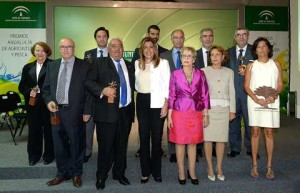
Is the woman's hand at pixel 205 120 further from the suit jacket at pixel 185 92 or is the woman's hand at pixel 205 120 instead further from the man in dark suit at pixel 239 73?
the man in dark suit at pixel 239 73

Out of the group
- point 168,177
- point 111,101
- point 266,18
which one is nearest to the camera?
point 111,101

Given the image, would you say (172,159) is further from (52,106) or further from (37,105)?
(37,105)

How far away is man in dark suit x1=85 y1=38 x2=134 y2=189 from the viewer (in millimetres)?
3574

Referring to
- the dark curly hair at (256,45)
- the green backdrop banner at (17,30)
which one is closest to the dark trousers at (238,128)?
the dark curly hair at (256,45)

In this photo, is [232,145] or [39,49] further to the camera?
[232,145]

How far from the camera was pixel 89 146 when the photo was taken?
4.41m

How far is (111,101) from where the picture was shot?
11.6 feet

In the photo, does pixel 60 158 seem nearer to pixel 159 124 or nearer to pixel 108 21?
pixel 159 124

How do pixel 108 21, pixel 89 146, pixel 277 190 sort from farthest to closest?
pixel 108 21 < pixel 89 146 < pixel 277 190

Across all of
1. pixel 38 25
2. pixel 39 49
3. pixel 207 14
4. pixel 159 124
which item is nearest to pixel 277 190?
pixel 159 124

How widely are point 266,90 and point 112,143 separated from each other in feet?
5.46

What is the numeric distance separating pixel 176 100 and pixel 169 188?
93 cm

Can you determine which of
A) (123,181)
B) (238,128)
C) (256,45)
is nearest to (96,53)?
(123,181)

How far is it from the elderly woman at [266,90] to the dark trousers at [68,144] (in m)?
1.78
